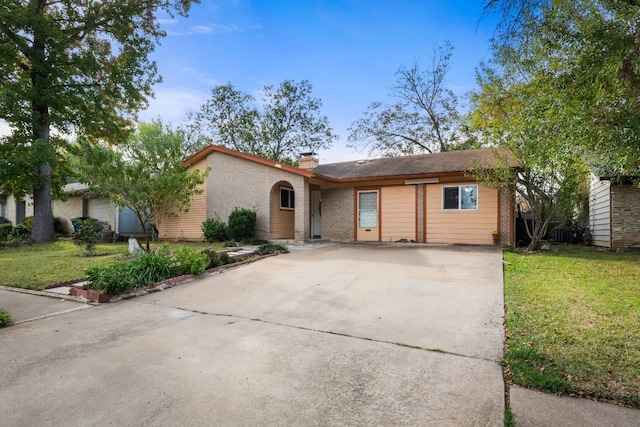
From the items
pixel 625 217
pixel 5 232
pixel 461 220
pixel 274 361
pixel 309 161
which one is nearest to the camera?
pixel 274 361

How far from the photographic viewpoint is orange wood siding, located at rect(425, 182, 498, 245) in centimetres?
1225

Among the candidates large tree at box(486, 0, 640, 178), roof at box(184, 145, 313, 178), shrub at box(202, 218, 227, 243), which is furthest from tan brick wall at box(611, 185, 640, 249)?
shrub at box(202, 218, 227, 243)

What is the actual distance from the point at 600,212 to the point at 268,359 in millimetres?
15057

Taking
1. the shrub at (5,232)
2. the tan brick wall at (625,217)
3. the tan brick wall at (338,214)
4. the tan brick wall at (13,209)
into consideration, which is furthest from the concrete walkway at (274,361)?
the tan brick wall at (13,209)

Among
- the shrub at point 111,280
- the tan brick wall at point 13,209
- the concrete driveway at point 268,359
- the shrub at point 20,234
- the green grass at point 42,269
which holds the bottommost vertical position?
the concrete driveway at point 268,359

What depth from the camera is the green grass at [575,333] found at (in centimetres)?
267

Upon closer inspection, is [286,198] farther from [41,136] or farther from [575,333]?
[575,333]

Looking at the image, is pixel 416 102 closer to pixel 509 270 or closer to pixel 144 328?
pixel 509 270

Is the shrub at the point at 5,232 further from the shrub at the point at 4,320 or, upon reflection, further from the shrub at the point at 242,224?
the shrub at the point at 4,320

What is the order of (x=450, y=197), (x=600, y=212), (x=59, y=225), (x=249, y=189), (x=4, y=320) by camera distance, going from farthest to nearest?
(x=59, y=225)
(x=249, y=189)
(x=450, y=197)
(x=600, y=212)
(x=4, y=320)

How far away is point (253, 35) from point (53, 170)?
1281 centimetres

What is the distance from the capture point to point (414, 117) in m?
26.3

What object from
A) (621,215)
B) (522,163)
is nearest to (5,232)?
(522,163)

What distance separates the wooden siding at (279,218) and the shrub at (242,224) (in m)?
0.86
